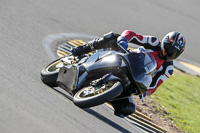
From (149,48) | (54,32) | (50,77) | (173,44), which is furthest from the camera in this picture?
(54,32)

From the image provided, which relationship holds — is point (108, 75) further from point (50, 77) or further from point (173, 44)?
point (173, 44)

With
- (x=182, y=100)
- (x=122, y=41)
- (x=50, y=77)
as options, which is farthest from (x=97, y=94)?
(x=182, y=100)

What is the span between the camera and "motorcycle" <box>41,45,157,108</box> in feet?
18.9

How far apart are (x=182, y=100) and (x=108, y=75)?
4386 mm

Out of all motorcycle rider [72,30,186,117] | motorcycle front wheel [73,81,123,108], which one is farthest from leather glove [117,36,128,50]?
motorcycle front wheel [73,81,123,108]

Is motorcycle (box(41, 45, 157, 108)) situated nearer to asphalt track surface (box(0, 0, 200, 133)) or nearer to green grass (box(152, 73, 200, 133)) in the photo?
asphalt track surface (box(0, 0, 200, 133))

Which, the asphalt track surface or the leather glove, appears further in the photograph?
the leather glove

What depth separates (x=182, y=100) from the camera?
9.66m

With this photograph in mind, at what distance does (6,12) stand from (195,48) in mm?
6862

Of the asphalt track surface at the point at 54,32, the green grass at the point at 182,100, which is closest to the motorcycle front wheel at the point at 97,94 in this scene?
the asphalt track surface at the point at 54,32

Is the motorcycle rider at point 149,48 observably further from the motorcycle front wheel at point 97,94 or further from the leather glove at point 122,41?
the motorcycle front wheel at point 97,94

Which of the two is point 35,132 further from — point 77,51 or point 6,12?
point 6,12

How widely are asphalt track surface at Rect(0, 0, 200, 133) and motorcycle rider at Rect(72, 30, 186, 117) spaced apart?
1.12 feet

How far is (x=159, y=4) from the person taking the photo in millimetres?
16516
